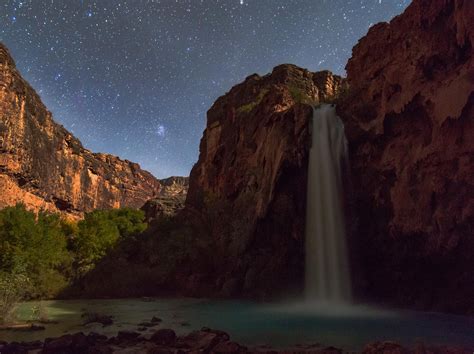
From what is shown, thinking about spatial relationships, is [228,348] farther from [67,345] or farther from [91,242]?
[91,242]

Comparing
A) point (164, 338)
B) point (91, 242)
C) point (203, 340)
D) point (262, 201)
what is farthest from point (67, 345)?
point (91, 242)

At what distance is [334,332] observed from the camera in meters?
12.9

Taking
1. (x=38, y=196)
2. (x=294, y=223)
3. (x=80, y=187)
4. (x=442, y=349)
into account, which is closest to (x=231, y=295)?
(x=294, y=223)

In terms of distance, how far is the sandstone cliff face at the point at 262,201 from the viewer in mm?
28234

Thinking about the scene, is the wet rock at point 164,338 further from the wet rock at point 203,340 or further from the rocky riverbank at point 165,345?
the wet rock at point 203,340

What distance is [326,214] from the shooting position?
87.9 feet

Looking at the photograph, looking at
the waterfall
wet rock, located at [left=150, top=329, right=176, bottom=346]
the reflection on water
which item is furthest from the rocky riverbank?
the waterfall

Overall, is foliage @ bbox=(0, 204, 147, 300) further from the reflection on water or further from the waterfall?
the waterfall

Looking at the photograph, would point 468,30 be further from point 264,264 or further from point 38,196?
point 38,196

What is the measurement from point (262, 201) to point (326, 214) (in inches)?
229

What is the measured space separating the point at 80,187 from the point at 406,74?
261ft

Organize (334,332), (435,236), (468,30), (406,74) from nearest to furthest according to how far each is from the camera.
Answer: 1. (334,332)
2. (468,30)
3. (435,236)
4. (406,74)

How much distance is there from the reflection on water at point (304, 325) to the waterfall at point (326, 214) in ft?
14.2

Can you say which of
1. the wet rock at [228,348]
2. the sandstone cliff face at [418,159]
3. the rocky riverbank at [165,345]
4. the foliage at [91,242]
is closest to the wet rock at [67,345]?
the rocky riverbank at [165,345]
